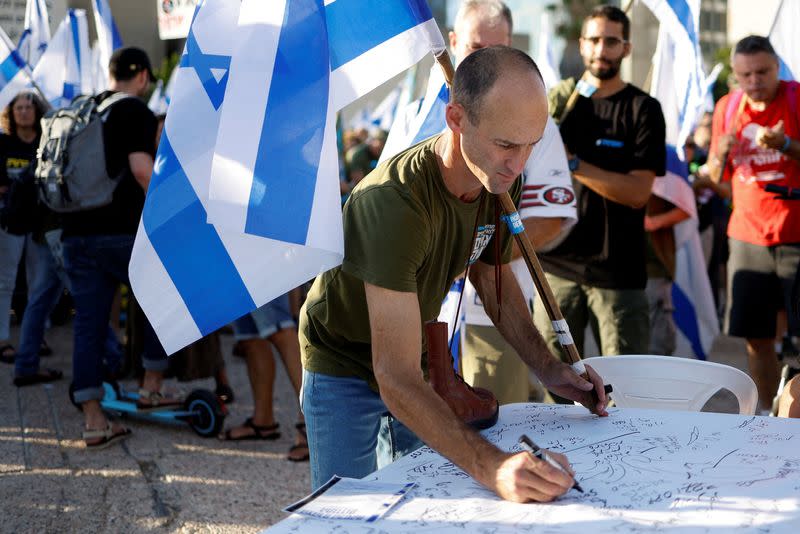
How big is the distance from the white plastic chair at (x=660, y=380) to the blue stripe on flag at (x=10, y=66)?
5.12 meters

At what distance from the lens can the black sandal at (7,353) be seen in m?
7.56

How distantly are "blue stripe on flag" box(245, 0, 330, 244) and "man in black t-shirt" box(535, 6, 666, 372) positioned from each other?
2.21m

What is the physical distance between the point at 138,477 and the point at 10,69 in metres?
3.42

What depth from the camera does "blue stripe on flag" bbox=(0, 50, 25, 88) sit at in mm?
6777

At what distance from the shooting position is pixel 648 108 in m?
4.55

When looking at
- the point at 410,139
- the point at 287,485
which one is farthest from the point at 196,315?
the point at 287,485

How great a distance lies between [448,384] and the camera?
2.39 m

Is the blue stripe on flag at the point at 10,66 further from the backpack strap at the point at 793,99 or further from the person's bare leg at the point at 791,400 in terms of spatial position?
the person's bare leg at the point at 791,400

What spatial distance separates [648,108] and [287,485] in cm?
248

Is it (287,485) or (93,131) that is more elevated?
(93,131)

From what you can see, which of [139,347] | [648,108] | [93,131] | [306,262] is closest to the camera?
[306,262]

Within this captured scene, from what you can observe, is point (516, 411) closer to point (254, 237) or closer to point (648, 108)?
point (254, 237)

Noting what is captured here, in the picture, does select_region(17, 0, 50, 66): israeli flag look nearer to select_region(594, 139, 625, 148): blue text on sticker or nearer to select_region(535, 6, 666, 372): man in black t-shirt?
select_region(535, 6, 666, 372): man in black t-shirt

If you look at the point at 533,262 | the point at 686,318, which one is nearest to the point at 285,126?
the point at 533,262
